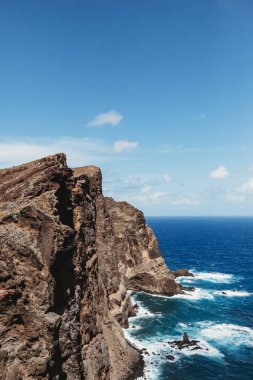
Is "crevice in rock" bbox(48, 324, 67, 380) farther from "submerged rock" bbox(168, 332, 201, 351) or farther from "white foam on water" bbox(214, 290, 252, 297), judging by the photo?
"white foam on water" bbox(214, 290, 252, 297)

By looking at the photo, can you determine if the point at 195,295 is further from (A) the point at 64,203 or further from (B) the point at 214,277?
(A) the point at 64,203

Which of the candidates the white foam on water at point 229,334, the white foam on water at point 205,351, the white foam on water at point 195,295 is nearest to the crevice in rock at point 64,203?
the white foam on water at point 205,351

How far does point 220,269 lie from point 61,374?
419 feet

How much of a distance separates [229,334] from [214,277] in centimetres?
5758

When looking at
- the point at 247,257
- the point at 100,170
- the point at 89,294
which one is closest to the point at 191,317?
the point at 100,170

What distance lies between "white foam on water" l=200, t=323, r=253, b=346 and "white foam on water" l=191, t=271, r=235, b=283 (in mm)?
46781

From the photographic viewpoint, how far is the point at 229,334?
71938mm

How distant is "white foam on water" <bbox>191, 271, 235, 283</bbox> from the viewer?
124 metres

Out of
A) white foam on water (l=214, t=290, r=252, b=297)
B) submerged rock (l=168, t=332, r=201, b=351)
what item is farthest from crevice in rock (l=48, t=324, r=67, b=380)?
white foam on water (l=214, t=290, r=252, b=297)

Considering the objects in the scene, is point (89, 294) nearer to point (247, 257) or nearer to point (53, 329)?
point (53, 329)

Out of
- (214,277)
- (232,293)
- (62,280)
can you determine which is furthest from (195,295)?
(62,280)

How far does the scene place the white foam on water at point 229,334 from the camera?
68.2 metres

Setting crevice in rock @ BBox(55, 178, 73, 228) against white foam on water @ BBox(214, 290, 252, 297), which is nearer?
crevice in rock @ BBox(55, 178, 73, 228)

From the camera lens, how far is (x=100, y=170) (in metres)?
57.6
